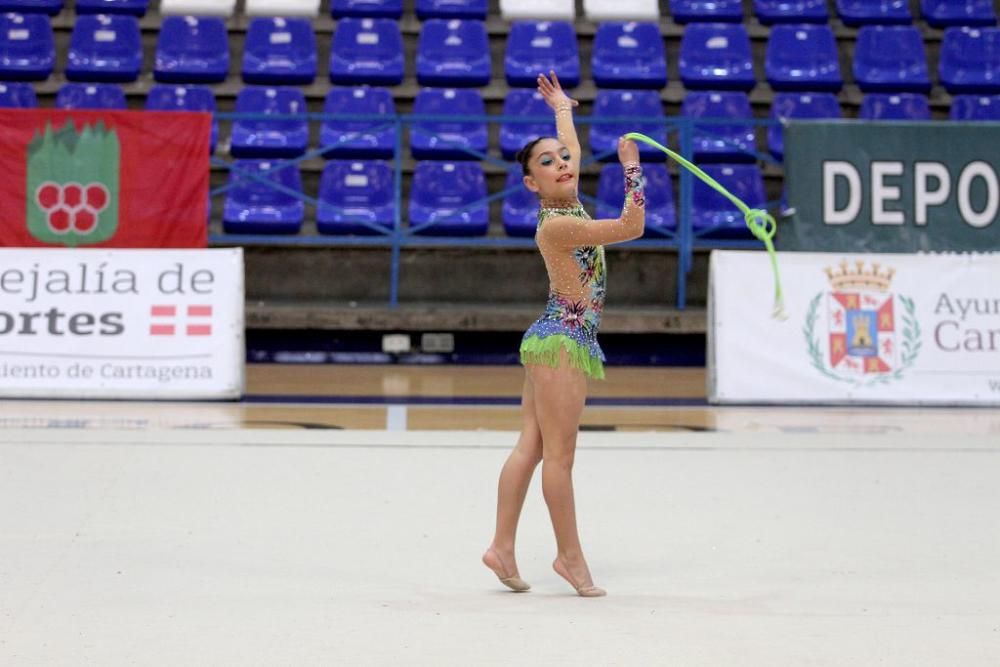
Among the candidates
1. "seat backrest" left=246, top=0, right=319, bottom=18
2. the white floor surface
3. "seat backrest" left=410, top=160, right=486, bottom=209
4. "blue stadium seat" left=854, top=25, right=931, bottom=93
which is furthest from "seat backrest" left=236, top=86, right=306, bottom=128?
the white floor surface

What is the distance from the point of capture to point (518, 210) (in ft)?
38.4

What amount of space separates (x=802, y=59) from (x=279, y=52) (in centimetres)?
499

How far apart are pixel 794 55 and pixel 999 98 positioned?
6.32ft

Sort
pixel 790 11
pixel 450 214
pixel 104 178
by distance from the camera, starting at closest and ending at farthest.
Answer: pixel 104 178 < pixel 450 214 < pixel 790 11

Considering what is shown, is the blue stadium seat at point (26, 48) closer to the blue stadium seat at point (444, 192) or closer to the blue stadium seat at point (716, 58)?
the blue stadium seat at point (444, 192)

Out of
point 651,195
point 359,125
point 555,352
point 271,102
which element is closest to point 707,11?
point 651,195

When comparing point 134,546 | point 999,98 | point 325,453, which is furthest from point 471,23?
point 134,546

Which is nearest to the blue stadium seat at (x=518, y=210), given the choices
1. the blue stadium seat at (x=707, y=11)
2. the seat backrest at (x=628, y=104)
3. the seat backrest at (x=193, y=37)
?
the seat backrest at (x=628, y=104)

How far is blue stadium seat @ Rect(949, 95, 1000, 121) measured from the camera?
1267 centimetres

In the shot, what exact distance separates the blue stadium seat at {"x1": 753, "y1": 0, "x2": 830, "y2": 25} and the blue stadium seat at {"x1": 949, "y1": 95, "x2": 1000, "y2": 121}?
174 centimetres

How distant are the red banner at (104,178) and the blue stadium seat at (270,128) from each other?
4.87ft

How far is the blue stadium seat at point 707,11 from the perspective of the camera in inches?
537

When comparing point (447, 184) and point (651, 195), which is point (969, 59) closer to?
point (651, 195)

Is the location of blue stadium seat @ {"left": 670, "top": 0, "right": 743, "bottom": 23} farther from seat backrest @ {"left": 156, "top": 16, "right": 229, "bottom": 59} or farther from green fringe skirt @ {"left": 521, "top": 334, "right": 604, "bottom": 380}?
green fringe skirt @ {"left": 521, "top": 334, "right": 604, "bottom": 380}
